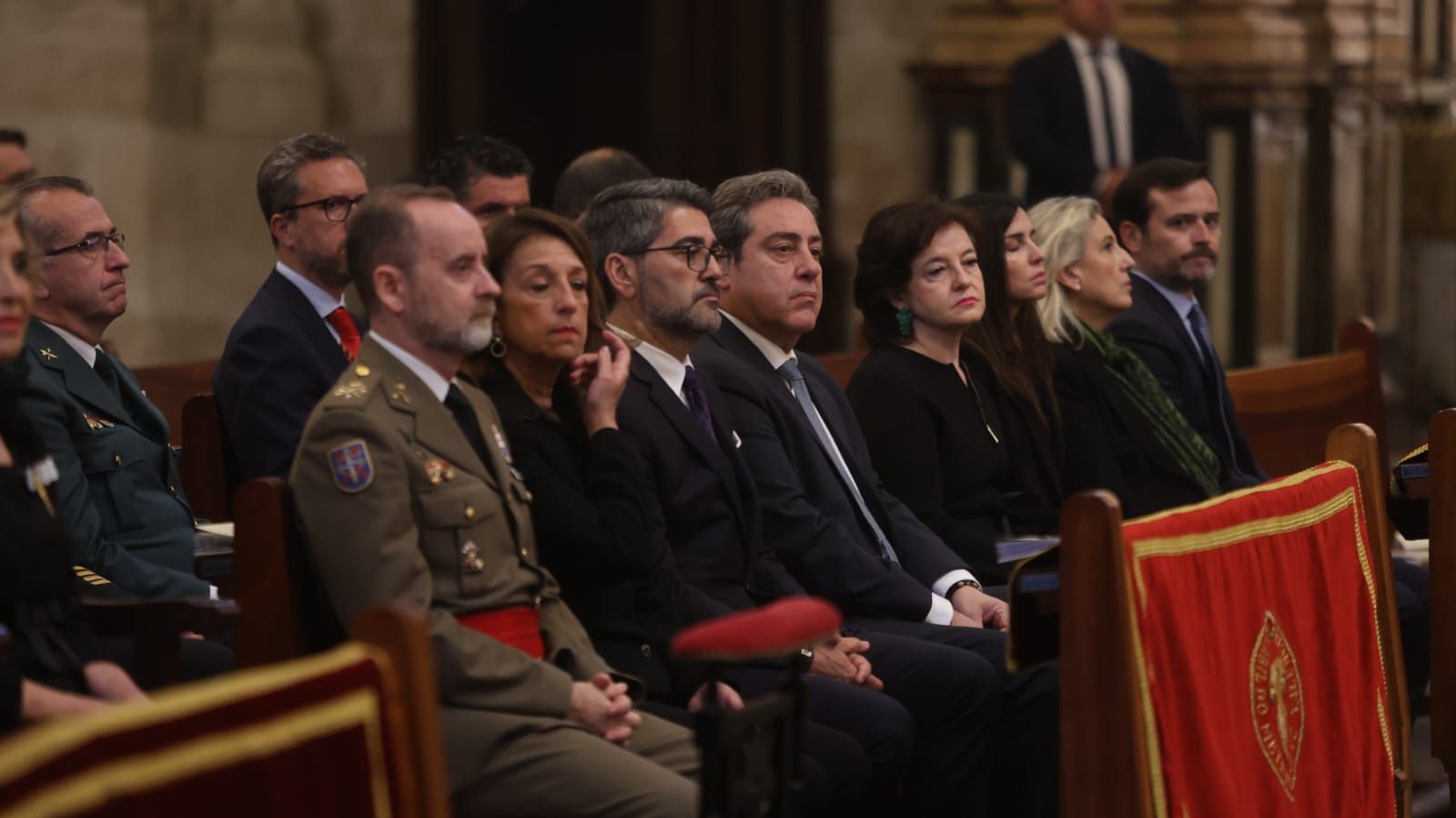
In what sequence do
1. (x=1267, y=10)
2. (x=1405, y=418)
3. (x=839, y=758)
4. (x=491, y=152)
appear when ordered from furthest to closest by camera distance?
(x=1405, y=418), (x=1267, y=10), (x=491, y=152), (x=839, y=758)

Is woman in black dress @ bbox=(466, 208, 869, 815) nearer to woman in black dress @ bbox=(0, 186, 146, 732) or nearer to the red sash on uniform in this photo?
the red sash on uniform

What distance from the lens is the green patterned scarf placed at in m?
6.03

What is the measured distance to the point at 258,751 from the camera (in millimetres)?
2793

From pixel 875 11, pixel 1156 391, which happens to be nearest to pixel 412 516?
pixel 1156 391

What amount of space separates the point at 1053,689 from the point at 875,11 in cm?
571

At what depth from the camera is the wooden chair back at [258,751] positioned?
2533 mm

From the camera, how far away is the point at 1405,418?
11.0 metres

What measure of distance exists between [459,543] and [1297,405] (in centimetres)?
397

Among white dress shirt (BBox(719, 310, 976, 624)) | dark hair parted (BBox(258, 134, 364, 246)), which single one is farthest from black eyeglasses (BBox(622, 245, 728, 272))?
dark hair parted (BBox(258, 134, 364, 246))

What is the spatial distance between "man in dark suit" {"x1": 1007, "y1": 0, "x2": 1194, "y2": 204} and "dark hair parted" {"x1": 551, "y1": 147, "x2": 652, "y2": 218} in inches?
91.8

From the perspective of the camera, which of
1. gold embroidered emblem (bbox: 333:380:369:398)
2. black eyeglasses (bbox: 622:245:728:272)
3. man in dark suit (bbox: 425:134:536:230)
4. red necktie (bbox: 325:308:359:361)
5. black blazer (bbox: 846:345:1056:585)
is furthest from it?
man in dark suit (bbox: 425:134:536:230)

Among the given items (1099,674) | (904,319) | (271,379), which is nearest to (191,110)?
(904,319)

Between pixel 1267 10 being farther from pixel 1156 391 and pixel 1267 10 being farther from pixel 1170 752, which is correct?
pixel 1170 752

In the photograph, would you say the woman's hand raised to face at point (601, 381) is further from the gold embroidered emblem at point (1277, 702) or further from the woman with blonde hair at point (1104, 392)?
the woman with blonde hair at point (1104, 392)
